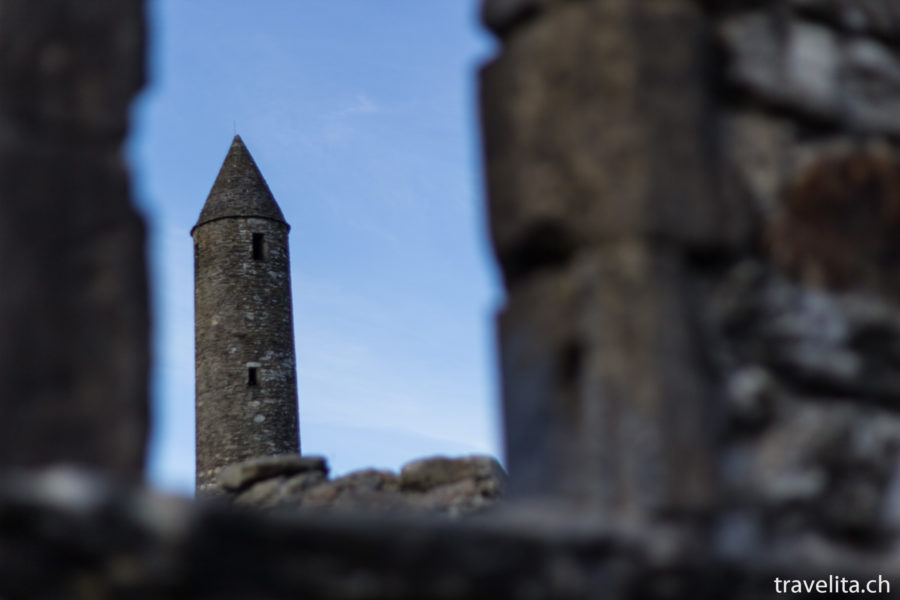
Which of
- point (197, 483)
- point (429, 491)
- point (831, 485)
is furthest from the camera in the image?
point (197, 483)

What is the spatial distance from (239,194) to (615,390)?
1941 cm

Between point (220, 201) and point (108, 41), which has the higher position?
point (220, 201)

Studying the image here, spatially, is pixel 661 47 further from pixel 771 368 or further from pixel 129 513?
pixel 129 513

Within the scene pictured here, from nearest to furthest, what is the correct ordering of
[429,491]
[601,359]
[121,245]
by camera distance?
[121,245]
[601,359]
[429,491]

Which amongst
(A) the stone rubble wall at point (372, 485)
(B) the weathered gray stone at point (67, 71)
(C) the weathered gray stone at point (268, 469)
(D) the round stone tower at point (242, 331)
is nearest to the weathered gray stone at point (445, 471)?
(A) the stone rubble wall at point (372, 485)

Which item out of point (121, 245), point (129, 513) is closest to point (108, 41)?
point (121, 245)

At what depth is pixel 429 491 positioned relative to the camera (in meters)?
6.86

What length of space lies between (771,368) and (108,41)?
4.61 ft

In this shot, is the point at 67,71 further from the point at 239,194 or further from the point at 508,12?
the point at 239,194

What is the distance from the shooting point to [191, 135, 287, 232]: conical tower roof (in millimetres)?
20812

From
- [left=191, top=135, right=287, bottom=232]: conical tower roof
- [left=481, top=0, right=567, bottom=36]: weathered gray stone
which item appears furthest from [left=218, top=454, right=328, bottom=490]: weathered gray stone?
[left=191, top=135, right=287, bottom=232]: conical tower roof

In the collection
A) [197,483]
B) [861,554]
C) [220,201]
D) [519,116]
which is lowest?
[861,554]

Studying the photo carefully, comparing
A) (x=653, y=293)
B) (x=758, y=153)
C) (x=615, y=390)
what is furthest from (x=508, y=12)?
(x=615, y=390)

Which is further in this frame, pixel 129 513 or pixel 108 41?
pixel 108 41
